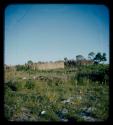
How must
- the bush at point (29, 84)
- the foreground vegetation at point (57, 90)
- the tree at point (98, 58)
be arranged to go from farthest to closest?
the bush at point (29, 84) < the foreground vegetation at point (57, 90) < the tree at point (98, 58)

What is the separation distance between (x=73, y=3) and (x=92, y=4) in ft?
0.51

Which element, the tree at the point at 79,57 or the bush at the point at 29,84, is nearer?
the tree at the point at 79,57

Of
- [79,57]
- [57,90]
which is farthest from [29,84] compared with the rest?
[79,57]

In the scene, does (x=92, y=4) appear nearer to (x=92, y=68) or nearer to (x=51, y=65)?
(x=51, y=65)

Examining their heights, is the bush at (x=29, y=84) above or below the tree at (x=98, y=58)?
below

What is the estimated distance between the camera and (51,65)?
260cm

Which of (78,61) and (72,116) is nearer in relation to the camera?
(72,116)

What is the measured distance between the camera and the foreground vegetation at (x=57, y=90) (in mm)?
2637

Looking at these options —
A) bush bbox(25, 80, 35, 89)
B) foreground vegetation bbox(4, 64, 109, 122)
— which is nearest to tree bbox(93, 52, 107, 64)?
foreground vegetation bbox(4, 64, 109, 122)

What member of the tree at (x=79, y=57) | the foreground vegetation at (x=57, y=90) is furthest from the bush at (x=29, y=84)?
the tree at (x=79, y=57)

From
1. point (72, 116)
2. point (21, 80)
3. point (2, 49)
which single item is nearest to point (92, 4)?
point (2, 49)

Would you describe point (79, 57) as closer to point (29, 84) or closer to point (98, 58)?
point (98, 58)

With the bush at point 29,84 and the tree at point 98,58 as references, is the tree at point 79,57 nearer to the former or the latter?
the tree at point 98,58

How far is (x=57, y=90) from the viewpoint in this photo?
10.6 ft
